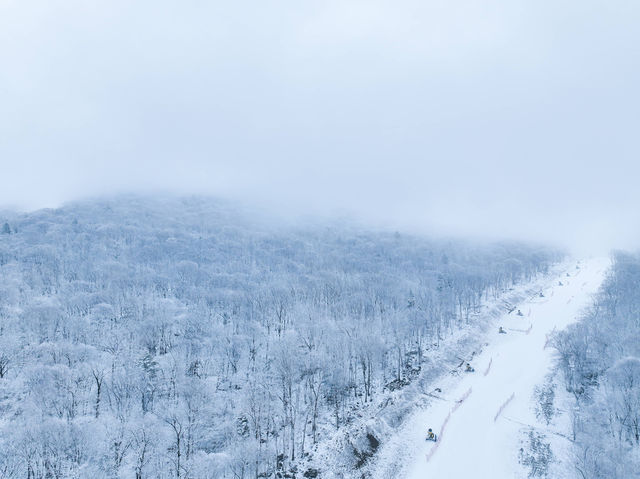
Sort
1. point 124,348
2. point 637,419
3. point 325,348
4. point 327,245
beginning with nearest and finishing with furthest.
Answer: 1. point 637,419
2. point 124,348
3. point 325,348
4. point 327,245

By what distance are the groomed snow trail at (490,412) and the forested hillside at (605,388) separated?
597 centimetres

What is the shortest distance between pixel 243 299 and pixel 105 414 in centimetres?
5304

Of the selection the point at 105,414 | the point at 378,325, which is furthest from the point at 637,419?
the point at 105,414

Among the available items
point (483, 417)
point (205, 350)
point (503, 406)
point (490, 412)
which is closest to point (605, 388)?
point (503, 406)

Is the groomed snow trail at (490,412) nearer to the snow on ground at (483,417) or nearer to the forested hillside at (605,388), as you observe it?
the snow on ground at (483,417)

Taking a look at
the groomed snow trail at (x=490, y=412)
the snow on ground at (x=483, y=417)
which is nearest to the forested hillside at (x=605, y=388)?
the groomed snow trail at (x=490, y=412)

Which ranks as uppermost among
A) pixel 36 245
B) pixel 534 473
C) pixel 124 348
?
pixel 36 245

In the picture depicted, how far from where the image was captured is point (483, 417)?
62938mm

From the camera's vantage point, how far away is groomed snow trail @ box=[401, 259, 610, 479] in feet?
173

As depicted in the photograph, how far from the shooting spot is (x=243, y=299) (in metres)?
110

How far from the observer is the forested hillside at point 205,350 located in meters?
52.3

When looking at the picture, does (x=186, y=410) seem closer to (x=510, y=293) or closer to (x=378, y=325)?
(x=378, y=325)

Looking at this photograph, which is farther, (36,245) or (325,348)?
(36,245)

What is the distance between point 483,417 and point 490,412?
221 centimetres
